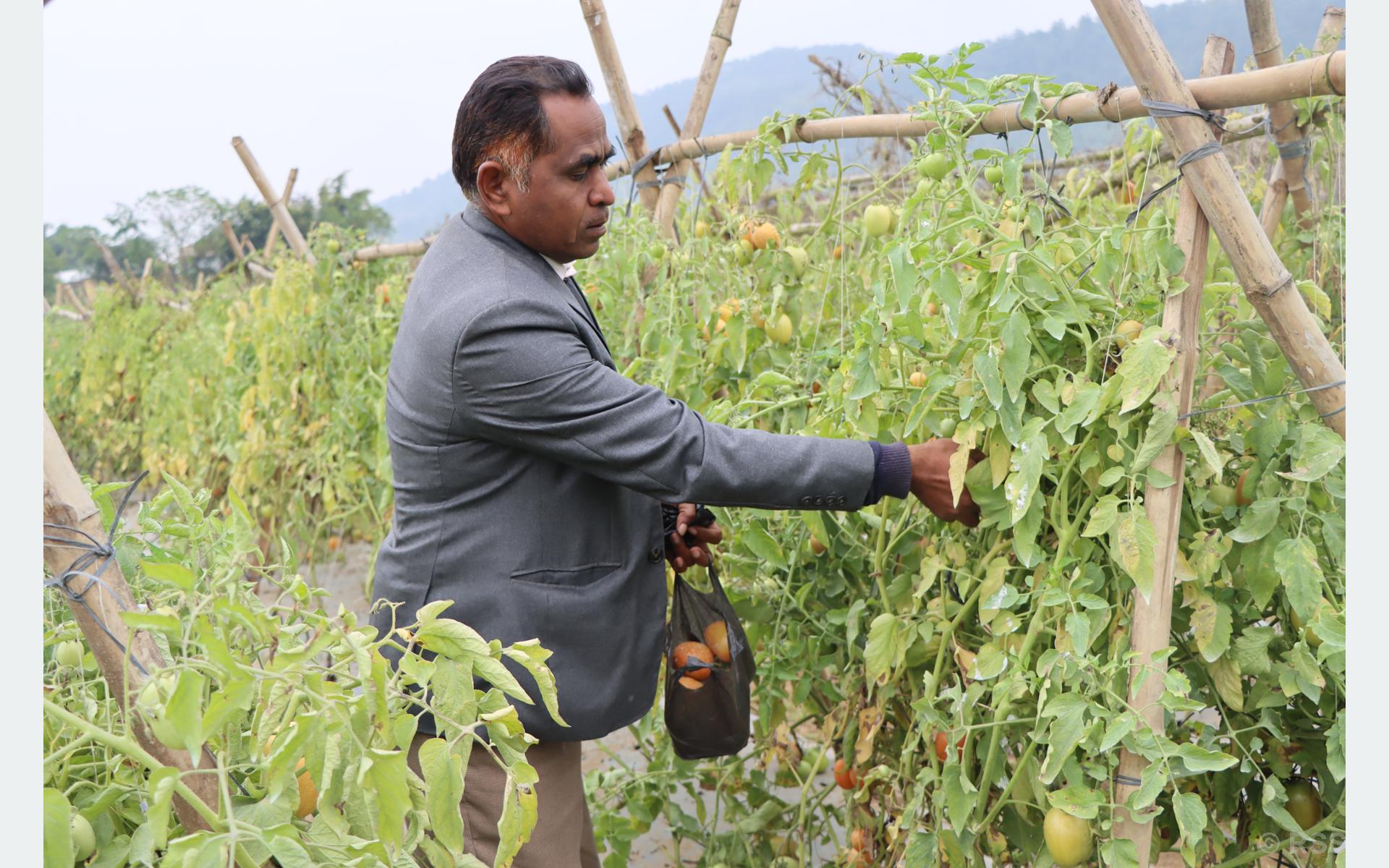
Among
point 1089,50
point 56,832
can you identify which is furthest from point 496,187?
point 1089,50

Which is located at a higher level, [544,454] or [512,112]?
[512,112]

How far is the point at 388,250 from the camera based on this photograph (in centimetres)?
407

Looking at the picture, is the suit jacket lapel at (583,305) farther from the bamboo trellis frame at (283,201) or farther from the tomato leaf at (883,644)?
the bamboo trellis frame at (283,201)

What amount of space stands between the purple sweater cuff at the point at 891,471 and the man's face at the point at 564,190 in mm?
480

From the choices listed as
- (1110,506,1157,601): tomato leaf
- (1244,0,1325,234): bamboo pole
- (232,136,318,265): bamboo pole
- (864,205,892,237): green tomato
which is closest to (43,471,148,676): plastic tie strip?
(1110,506,1157,601): tomato leaf

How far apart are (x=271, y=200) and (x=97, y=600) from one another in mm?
4067

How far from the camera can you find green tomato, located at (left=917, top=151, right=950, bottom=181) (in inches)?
60.3

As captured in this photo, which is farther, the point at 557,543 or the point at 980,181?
the point at 980,181

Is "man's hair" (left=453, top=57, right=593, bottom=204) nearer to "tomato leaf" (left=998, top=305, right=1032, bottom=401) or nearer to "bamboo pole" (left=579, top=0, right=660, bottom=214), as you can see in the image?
"tomato leaf" (left=998, top=305, right=1032, bottom=401)

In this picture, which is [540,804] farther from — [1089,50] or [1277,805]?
[1089,50]

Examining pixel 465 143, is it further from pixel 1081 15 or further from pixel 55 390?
pixel 1081 15

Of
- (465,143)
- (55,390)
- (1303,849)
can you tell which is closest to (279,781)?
(465,143)

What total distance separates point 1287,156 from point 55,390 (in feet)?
→ 24.1

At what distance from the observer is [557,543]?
1516mm
